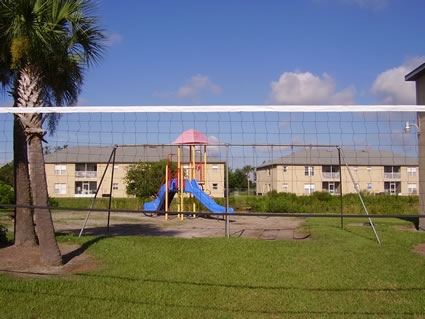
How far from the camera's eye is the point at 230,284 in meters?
6.71

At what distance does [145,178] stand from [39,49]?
2060 cm

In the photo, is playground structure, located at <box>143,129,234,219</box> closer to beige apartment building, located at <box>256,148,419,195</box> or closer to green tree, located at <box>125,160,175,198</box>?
beige apartment building, located at <box>256,148,419,195</box>

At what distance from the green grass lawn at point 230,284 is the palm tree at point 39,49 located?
1.37 metres

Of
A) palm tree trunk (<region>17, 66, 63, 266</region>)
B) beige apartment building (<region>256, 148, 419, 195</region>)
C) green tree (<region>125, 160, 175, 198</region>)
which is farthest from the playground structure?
palm tree trunk (<region>17, 66, 63, 266</region>)

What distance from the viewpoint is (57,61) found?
356 inches

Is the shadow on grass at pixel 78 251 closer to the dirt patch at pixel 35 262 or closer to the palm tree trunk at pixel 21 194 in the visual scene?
the dirt patch at pixel 35 262

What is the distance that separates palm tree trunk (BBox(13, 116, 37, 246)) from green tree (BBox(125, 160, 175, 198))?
18589 mm

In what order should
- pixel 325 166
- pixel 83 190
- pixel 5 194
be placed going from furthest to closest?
1. pixel 83 190
2. pixel 5 194
3. pixel 325 166

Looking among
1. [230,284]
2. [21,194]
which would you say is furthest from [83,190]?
[230,284]

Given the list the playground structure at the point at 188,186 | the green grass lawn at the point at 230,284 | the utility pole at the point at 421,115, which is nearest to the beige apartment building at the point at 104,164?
the playground structure at the point at 188,186

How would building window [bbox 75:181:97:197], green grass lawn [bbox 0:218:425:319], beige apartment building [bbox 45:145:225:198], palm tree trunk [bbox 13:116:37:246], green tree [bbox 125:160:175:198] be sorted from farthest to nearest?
green tree [bbox 125:160:175:198], building window [bbox 75:181:97:197], beige apartment building [bbox 45:145:225:198], palm tree trunk [bbox 13:116:37:246], green grass lawn [bbox 0:218:425:319]

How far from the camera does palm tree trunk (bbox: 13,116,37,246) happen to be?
9.41 m

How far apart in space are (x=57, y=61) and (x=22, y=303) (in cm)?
498

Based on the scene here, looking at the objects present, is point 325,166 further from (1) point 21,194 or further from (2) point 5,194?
(1) point 21,194
